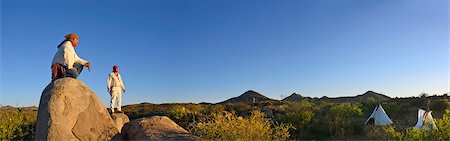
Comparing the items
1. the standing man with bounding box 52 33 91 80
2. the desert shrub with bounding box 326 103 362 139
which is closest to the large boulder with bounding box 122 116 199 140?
the standing man with bounding box 52 33 91 80

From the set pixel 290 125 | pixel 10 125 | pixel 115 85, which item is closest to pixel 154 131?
pixel 290 125

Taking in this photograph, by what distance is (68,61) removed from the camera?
761 cm

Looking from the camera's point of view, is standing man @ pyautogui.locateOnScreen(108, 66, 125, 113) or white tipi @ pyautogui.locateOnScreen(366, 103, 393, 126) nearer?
standing man @ pyautogui.locateOnScreen(108, 66, 125, 113)

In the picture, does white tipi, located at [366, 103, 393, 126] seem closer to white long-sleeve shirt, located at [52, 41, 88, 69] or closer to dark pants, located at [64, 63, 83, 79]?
dark pants, located at [64, 63, 83, 79]

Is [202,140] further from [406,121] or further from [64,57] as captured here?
[406,121]

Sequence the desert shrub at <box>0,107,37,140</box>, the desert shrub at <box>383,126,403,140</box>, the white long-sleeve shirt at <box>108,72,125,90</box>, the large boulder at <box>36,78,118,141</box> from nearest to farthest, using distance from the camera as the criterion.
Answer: the desert shrub at <box>383,126,403,140</box> → the large boulder at <box>36,78,118,141</box> → the desert shrub at <box>0,107,37,140</box> → the white long-sleeve shirt at <box>108,72,125,90</box>

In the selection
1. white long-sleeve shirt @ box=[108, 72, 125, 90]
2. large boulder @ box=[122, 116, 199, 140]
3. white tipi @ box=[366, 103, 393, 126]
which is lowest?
large boulder @ box=[122, 116, 199, 140]

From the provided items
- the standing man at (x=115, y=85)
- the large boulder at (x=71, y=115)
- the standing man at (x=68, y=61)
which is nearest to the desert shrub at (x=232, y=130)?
the large boulder at (x=71, y=115)

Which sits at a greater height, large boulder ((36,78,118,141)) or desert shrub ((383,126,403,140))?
large boulder ((36,78,118,141))

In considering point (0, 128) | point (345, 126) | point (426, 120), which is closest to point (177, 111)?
point (345, 126)

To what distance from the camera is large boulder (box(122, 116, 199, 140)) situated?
7523 millimetres

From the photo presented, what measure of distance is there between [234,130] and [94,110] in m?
2.68

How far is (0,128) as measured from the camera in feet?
32.3

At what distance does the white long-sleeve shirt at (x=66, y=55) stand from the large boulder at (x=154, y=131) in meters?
1.76
